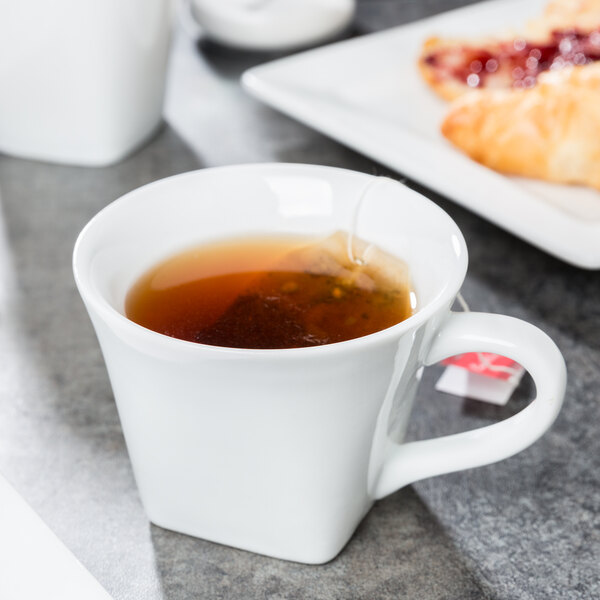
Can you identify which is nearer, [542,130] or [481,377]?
[481,377]

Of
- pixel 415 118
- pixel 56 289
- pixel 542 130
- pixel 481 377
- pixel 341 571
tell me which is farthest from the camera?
pixel 415 118

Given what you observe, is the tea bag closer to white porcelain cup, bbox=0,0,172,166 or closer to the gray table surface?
the gray table surface

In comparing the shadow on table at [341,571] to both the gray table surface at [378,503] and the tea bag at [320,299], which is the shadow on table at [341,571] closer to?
the gray table surface at [378,503]

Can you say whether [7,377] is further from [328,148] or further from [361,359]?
[328,148]

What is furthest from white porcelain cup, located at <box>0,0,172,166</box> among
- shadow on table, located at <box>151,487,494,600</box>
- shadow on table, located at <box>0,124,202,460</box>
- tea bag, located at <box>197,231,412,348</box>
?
shadow on table, located at <box>151,487,494,600</box>

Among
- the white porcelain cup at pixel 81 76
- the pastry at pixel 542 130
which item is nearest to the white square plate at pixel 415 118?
the pastry at pixel 542 130

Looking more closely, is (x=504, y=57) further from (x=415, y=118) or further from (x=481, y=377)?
(x=481, y=377)

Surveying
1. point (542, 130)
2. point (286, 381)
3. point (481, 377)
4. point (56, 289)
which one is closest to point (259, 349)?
point (286, 381)
